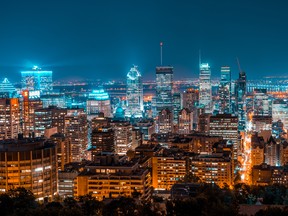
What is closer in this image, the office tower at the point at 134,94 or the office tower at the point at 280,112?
the office tower at the point at 280,112

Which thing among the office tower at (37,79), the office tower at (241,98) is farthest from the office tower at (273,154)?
the office tower at (37,79)

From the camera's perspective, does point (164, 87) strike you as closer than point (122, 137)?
No

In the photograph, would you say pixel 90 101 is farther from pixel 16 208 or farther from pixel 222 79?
pixel 16 208

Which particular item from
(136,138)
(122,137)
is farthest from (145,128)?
(122,137)

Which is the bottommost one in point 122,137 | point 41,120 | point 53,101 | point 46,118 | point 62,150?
point 62,150

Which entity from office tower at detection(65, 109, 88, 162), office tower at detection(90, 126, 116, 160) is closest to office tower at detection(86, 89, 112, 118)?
office tower at detection(65, 109, 88, 162)

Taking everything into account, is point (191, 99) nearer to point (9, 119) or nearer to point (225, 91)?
point (225, 91)

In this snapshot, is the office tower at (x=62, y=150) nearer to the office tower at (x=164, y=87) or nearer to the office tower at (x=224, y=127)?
the office tower at (x=224, y=127)
